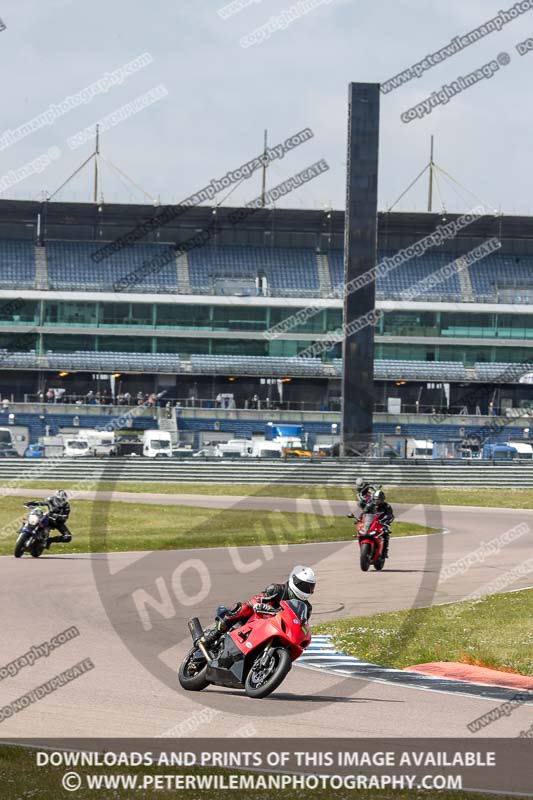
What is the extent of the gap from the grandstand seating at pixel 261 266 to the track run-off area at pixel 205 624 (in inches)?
2060

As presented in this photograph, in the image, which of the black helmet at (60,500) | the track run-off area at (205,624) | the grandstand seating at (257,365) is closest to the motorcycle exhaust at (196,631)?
the track run-off area at (205,624)

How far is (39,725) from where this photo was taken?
411 inches

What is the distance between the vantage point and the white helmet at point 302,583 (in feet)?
39.7

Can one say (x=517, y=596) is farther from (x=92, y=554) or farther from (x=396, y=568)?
(x=92, y=554)

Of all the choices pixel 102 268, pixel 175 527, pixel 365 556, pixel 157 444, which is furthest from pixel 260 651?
pixel 102 268

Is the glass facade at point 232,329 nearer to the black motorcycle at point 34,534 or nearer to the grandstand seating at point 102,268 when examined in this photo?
the grandstand seating at point 102,268

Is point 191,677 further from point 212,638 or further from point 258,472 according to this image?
point 258,472

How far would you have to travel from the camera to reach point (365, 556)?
79.4 feet

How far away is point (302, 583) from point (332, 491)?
3724 cm

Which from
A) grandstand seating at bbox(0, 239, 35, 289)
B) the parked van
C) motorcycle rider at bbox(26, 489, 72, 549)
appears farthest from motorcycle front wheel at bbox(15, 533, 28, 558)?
grandstand seating at bbox(0, 239, 35, 289)

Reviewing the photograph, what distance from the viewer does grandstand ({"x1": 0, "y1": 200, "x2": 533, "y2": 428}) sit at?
81.8 metres

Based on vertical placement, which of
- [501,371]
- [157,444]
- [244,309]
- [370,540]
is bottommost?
[370,540]

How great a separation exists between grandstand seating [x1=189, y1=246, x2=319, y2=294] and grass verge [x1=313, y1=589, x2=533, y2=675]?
67.0m

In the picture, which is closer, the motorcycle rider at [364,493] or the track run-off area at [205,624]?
the track run-off area at [205,624]
